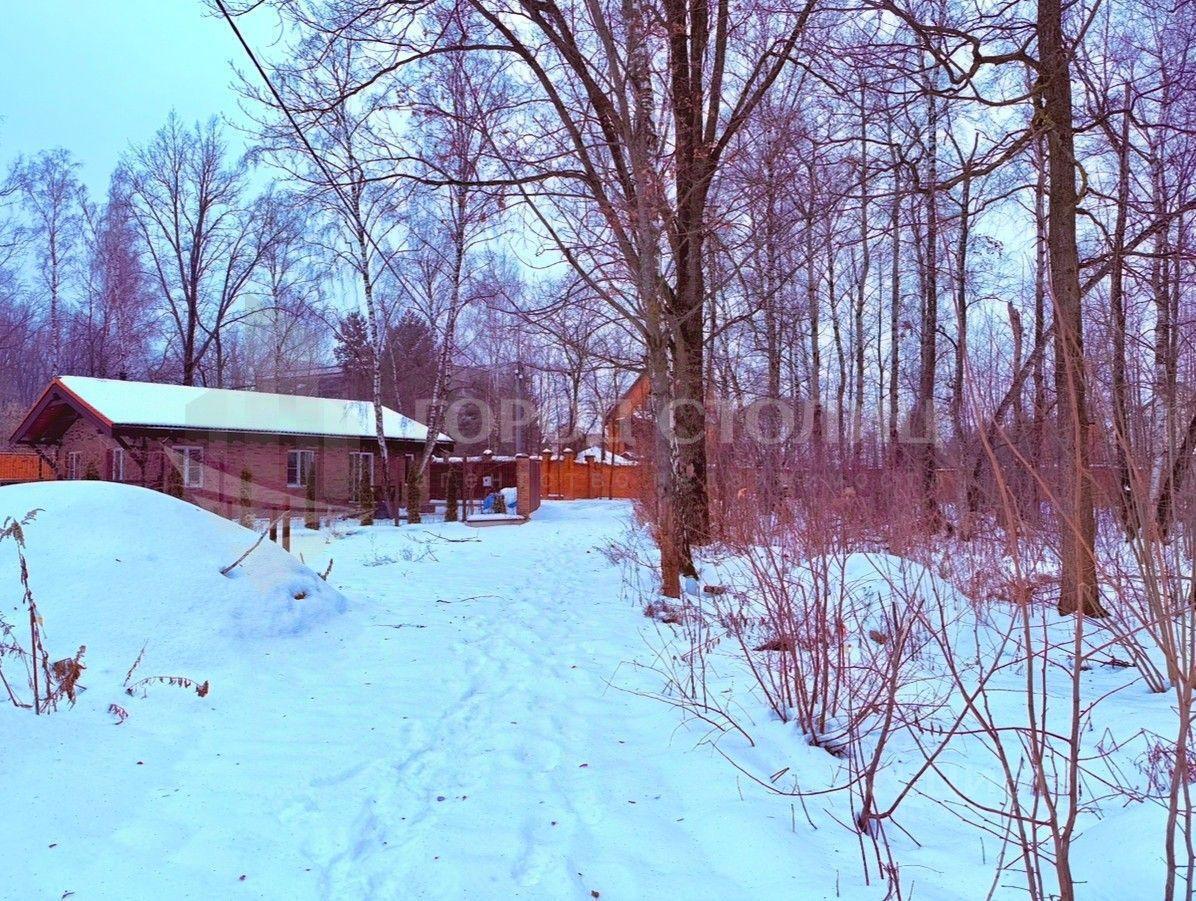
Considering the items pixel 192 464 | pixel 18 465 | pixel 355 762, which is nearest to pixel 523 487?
pixel 192 464

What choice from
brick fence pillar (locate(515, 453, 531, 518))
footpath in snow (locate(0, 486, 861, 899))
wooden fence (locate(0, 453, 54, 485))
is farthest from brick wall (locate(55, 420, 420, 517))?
footpath in snow (locate(0, 486, 861, 899))

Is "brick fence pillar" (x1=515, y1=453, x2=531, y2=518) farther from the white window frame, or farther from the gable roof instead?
the white window frame

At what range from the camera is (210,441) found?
17922 millimetres

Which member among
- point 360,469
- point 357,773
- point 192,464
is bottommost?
point 357,773

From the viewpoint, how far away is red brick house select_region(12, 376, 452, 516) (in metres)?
16.7

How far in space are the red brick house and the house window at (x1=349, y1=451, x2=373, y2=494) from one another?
0.10 feet

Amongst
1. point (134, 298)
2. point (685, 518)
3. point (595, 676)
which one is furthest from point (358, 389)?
point (595, 676)

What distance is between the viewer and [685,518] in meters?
7.15

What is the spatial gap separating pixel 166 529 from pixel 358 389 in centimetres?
3233

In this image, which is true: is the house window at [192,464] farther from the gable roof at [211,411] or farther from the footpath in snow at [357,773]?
the footpath in snow at [357,773]

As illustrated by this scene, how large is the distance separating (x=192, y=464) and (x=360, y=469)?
482 centimetres

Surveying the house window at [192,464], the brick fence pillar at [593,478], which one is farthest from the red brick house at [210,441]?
the brick fence pillar at [593,478]

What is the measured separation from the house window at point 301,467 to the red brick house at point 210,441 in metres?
0.03

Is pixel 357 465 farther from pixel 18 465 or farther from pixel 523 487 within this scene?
pixel 18 465
